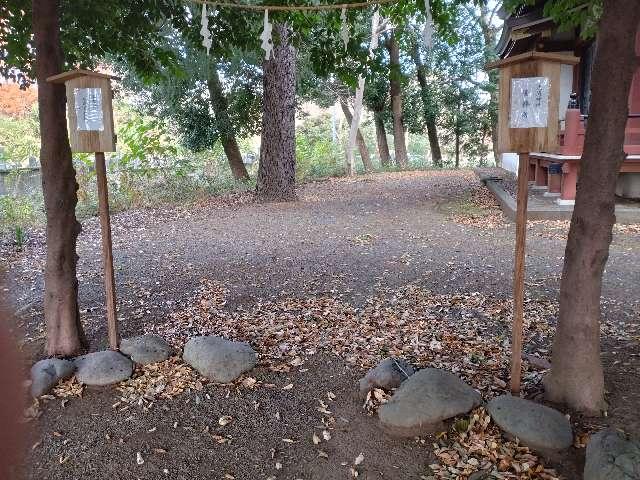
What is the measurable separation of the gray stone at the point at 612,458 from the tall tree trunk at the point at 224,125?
14299 mm

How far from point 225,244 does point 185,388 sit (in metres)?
4.69

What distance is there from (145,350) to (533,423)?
286 cm

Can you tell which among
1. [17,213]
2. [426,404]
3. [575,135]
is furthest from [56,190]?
[17,213]

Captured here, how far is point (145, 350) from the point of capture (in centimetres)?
427

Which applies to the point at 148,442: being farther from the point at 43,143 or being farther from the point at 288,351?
the point at 43,143

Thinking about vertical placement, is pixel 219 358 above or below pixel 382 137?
below

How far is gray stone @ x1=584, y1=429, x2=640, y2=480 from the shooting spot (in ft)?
8.46

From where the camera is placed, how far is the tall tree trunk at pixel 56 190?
4047 millimetres

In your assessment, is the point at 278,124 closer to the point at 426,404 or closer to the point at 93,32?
the point at 93,32

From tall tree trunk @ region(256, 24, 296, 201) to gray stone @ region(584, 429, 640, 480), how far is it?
9678 mm

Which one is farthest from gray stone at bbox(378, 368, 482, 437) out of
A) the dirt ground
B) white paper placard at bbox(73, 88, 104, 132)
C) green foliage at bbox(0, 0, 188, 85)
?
green foliage at bbox(0, 0, 188, 85)

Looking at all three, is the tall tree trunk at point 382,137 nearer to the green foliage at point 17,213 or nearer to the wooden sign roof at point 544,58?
the green foliage at point 17,213

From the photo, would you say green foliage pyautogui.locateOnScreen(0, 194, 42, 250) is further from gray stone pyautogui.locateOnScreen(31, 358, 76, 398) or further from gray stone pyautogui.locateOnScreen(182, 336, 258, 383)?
gray stone pyautogui.locateOnScreen(182, 336, 258, 383)

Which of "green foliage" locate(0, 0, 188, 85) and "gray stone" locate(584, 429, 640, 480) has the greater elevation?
"green foliage" locate(0, 0, 188, 85)
